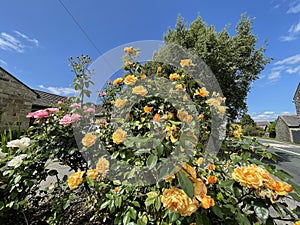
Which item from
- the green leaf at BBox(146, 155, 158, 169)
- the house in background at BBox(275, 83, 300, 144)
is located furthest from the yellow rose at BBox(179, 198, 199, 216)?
the house in background at BBox(275, 83, 300, 144)

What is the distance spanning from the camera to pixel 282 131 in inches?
912

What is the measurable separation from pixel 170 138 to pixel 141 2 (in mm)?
4264

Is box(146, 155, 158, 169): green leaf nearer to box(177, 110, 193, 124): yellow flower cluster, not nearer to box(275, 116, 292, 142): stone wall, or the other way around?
box(177, 110, 193, 124): yellow flower cluster

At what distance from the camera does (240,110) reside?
6.47 meters

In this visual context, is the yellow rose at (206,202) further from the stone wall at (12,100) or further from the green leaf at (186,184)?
the stone wall at (12,100)

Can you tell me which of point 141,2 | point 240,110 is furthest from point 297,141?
point 141,2

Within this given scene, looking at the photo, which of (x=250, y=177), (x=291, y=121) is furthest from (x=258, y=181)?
(x=291, y=121)

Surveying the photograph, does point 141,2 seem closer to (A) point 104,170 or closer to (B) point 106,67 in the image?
(B) point 106,67

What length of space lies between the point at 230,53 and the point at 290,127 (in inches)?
897

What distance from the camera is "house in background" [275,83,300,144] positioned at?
614 inches

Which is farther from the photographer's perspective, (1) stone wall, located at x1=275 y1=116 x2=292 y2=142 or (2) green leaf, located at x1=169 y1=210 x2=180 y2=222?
(1) stone wall, located at x1=275 y1=116 x2=292 y2=142

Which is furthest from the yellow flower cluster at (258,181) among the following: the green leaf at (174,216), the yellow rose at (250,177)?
the green leaf at (174,216)

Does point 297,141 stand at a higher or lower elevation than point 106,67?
lower

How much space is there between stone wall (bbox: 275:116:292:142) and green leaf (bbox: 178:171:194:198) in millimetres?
26613
